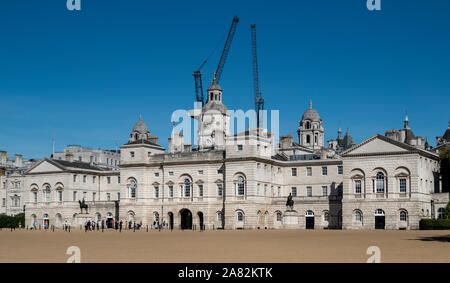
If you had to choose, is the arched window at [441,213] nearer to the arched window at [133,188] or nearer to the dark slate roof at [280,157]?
the dark slate roof at [280,157]

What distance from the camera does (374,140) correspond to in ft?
249

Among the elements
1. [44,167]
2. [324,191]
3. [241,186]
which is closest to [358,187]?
[324,191]

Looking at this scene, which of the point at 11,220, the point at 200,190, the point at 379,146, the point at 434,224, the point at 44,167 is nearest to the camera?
the point at 434,224

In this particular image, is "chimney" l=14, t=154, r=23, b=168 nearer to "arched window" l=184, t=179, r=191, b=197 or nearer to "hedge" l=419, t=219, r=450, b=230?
"arched window" l=184, t=179, r=191, b=197

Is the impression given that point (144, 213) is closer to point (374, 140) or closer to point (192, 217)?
point (192, 217)

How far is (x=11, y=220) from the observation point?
100 m

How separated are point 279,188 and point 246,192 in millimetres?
7935

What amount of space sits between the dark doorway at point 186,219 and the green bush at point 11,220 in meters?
27.5

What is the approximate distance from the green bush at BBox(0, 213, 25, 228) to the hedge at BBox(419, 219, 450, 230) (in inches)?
2268

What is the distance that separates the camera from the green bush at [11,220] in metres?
99.4

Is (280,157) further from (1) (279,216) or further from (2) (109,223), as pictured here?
(2) (109,223)

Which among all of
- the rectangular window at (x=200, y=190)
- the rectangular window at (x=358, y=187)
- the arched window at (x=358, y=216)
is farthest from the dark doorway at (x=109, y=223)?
the rectangular window at (x=358, y=187)

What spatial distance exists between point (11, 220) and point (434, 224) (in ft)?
196
